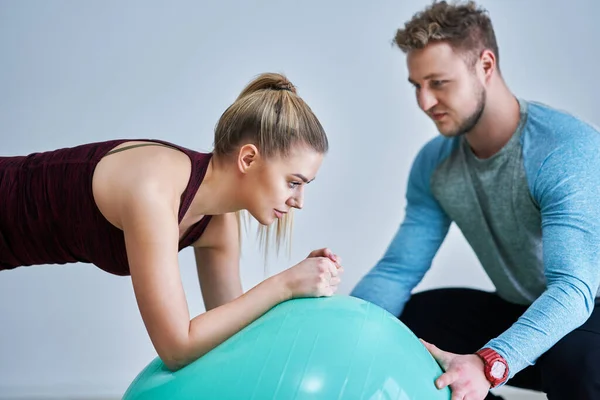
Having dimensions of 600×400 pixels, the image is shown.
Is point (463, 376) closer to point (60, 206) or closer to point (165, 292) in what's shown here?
point (165, 292)

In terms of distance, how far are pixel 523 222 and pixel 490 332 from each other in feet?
1.16

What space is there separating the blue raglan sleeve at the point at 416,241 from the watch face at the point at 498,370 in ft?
2.20

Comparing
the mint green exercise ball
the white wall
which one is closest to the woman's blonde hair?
the mint green exercise ball

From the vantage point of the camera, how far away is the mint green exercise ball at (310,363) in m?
1.41

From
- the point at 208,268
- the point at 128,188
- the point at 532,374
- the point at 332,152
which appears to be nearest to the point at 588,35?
the point at 332,152

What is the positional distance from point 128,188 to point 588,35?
240 centimetres

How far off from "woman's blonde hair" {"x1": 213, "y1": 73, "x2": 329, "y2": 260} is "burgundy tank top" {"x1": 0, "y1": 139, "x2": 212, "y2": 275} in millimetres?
91

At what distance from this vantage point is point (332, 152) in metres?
3.18

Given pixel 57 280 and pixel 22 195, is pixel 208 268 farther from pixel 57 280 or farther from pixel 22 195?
pixel 57 280

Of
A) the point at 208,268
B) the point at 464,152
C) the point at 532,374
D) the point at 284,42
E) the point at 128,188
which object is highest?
the point at 284,42

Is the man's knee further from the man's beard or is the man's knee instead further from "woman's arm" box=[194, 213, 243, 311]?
"woman's arm" box=[194, 213, 243, 311]

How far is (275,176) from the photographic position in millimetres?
1636

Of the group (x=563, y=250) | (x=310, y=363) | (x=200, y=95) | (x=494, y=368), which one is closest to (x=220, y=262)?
(x=310, y=363)

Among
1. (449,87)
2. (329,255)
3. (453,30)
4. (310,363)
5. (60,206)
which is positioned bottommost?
(310,363)
